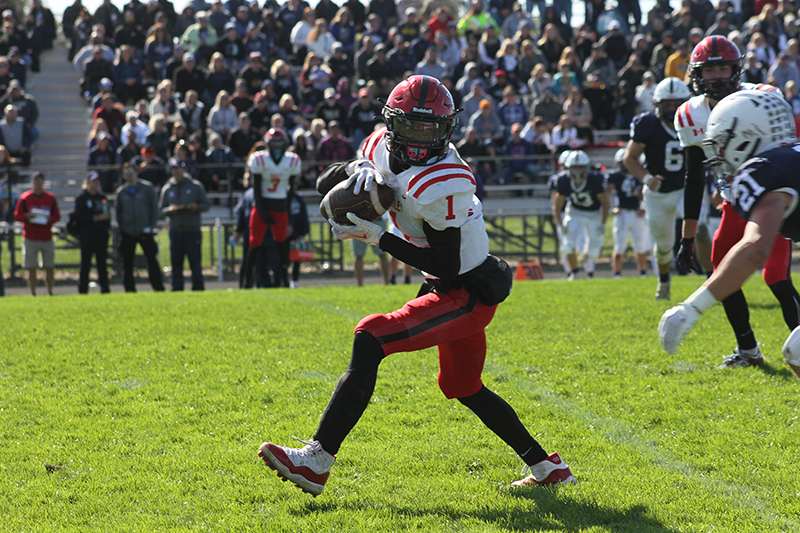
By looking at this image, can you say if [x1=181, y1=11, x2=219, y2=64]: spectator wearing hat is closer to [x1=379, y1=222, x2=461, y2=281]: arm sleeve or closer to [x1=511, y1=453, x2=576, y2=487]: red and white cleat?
[x1=379, y1=222, x2=461, y2=281]: arm sleeve

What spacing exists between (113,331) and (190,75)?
961 centimetres

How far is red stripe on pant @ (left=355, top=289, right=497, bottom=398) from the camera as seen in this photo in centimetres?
298

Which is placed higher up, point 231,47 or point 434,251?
point 231,47

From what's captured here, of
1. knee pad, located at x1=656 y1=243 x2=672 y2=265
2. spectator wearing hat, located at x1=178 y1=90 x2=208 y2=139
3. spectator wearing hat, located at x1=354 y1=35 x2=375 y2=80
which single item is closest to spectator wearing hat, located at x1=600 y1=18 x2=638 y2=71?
spectator wearing hat, located at x1=354 y1=35 x2=375 y2=80

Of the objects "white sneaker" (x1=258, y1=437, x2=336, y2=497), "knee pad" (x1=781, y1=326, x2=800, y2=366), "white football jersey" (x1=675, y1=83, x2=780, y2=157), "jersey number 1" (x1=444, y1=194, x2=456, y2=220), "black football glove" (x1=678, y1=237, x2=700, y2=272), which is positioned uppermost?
"white football jersey" (x1=675, y1=83, x2=780, y2=157)

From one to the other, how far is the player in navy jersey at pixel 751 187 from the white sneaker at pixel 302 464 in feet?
4.43

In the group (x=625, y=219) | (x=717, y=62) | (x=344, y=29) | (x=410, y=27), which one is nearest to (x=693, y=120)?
(x=717, y=62)

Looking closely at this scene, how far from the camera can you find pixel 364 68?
15.7 meters

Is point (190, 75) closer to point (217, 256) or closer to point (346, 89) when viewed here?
point (346, 89)

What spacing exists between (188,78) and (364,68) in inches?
138

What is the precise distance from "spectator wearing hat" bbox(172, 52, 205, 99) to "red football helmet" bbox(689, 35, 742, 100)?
1140cm

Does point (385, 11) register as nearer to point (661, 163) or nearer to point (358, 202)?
point (661, 163)

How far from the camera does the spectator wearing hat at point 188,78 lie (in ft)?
47.6

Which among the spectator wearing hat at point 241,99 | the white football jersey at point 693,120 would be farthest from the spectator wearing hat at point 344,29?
the white football jersey at point 693,120
